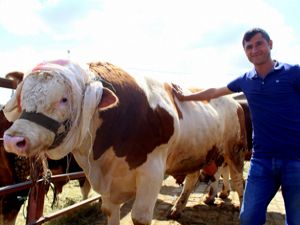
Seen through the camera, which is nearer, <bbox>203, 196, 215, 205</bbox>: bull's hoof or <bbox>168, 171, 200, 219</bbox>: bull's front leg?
<bbox>168, 171, 200, 219</bbox>: bull's front leg

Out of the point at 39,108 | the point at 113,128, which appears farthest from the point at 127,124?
the point at 39,108

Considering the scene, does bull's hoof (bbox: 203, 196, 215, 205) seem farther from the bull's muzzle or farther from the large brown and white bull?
the bull's muzzle

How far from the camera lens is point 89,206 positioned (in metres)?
6.18

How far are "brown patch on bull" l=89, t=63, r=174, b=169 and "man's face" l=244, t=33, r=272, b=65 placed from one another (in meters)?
1.10

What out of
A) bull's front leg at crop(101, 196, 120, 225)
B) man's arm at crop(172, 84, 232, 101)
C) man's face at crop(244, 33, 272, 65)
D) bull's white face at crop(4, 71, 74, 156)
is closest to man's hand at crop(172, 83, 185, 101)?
man's arm at crop(172, 84, 232, 101)

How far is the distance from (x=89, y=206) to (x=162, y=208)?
3.89ft

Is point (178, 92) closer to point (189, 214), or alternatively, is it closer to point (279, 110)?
point (279, 110)

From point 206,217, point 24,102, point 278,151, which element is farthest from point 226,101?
point 24,102

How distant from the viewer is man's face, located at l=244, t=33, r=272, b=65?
3092 millimetres

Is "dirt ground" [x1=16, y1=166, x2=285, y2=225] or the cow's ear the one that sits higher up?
the cow's ear

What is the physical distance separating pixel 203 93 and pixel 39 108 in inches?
74.2

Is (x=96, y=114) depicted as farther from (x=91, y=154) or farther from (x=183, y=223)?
(x=183, y=223)

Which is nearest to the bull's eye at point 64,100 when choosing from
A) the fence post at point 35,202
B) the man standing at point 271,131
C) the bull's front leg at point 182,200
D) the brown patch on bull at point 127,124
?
the brown patch on bull at point 127,124

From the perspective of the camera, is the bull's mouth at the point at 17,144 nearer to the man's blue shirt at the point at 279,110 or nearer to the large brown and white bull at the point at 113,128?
the large brown and white bull at the point at 113,128
